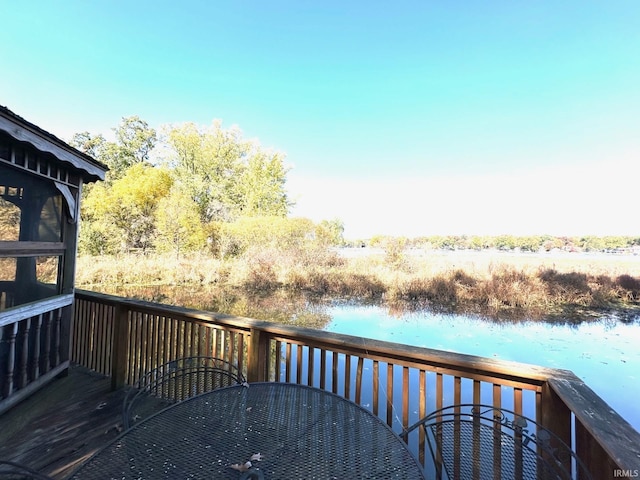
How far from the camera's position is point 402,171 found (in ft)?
55.4

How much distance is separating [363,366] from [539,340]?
526 cm

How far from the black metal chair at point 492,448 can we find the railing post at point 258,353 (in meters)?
1.01

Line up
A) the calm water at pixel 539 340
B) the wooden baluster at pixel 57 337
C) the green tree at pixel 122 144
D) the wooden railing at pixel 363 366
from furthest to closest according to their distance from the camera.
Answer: the green tree at pixel 122 144
the calm water at pixel 539 340
the wooden baluster at pixel 57 337
the wooden railing at pixel 363 366

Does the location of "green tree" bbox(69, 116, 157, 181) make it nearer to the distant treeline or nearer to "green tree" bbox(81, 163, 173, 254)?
"green tree" bbox(81, 163, 173, 254)

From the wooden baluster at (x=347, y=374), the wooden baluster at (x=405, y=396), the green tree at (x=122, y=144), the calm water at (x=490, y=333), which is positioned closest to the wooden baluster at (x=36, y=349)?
the wooden baluster at (x=347, y=374)

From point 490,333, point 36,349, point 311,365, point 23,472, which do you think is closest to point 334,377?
point 311,365

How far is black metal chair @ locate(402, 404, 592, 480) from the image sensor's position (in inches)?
38.1

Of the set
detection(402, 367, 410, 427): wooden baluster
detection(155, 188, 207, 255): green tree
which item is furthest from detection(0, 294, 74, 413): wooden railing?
detection(155, 188, 207, 255): green tree

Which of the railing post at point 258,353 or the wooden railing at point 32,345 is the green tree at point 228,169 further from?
the railing post at point 258,353

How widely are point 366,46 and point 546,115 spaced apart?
6.98 metres

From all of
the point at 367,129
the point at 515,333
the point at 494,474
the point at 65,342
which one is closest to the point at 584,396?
the point at 494,474

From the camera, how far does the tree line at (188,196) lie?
39.1ft

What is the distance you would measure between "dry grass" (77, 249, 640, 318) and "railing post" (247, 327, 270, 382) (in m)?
6.99

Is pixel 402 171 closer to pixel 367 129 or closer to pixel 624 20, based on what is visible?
pixel 367 129
